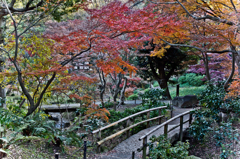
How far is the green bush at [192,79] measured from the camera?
1963 centimetres

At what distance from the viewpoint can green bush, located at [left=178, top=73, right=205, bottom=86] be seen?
19.6 meters

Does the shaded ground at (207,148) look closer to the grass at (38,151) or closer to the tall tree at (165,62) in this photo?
the grass at (38,151)

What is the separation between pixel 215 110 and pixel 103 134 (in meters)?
3.56

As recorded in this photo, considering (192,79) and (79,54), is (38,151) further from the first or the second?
(192,79)

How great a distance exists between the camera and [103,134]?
6.11 m

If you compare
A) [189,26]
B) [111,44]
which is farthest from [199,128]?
[189,26]

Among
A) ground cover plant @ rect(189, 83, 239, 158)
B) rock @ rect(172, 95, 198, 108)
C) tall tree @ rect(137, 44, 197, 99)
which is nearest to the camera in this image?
ground cover plant @ rect(189, 83, 239, 158)

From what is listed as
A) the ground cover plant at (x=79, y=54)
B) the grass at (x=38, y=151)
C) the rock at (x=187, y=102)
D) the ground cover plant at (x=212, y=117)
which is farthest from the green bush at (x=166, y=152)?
the rock at (x=187, y=102)

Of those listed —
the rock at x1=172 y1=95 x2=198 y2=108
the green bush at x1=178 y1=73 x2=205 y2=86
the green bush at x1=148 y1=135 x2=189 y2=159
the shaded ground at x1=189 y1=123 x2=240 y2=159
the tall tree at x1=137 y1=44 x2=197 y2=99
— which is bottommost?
the shaded ground at x1=189 y1=123 x2=240 y2=159

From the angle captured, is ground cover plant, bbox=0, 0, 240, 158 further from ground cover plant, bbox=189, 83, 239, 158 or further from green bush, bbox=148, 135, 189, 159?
green bush, bbox=148, 135, 189, 159

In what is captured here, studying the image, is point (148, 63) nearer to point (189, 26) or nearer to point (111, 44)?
point (189, 26)

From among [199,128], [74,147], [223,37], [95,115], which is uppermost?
[223,37]

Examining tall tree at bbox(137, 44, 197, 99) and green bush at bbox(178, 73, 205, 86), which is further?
green bush at bbox(178, 73, 205, 86)

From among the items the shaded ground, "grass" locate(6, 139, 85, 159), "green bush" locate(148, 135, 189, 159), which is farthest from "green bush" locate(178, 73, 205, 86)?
"grass" locate(6, 139, 85, 159)
